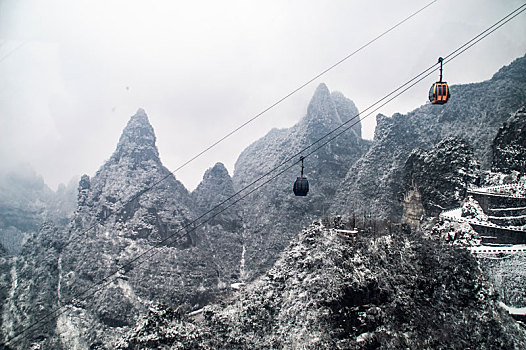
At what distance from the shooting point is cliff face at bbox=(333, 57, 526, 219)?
57000 millimetres

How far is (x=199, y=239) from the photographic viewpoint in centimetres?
7369

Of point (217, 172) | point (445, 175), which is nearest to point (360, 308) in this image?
point (445, 175)

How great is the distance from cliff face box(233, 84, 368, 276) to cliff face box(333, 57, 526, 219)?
7928 millimetres

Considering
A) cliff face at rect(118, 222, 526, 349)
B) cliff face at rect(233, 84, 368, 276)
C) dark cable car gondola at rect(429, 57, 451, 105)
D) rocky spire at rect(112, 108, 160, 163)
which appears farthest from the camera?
cliff face at rect(233, 84, 368, 276)

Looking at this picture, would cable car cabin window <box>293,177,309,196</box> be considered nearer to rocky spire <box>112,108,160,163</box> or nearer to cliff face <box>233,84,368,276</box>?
cliff face <box>233,84,368,276</box>

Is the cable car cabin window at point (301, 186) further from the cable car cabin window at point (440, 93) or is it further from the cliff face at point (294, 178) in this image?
the cliff face at point (294, 178)

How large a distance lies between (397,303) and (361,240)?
26.5ft

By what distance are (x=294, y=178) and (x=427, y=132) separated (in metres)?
34.2

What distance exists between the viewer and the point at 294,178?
91.0m

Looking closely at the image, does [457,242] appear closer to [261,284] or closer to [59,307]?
[261,284]

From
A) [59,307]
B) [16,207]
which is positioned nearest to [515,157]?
[59,307]

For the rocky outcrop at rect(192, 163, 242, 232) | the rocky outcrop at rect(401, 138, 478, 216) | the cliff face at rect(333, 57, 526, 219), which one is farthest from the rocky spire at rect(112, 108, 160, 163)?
the rocky outcrop at rect(401, 138, 478, 216)

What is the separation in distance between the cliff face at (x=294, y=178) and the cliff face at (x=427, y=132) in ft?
26.0

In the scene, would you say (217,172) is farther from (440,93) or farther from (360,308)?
(440,93)
